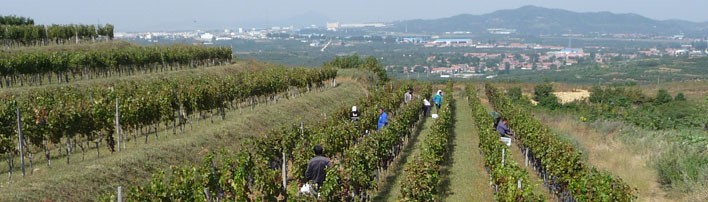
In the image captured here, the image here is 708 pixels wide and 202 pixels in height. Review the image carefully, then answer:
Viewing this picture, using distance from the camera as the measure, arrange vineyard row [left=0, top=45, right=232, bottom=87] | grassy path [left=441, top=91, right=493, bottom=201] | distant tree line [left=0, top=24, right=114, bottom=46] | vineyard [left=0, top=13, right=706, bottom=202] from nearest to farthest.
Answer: vineyard [left=0, top=13, right=706, bottom=202], grassy path [left=441, top=91, right=493, bottom=201], vineyard row [left=0, top=45, right=232, bottom=87], distant tree line [left=0, top=24, right=114, bottom=46]

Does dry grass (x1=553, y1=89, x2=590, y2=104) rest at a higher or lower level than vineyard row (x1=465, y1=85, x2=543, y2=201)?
lower

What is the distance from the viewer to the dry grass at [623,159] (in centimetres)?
1689

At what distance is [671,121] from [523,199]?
18885mm

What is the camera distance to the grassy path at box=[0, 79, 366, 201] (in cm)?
1317

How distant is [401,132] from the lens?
21375 mm

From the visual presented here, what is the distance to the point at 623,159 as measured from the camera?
1991cm

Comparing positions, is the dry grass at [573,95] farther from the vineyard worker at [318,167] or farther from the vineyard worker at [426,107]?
the vineyard worker at [318,167]

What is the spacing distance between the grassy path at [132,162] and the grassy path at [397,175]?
17.3ft

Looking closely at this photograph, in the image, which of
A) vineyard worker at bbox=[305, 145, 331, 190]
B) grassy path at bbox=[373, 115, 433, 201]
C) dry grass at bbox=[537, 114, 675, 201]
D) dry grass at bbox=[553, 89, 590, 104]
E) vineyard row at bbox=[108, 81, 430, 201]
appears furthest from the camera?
dry grass at bbox=[553, 89, 590, 104]

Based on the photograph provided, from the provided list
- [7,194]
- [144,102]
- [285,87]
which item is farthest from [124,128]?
[285,87]

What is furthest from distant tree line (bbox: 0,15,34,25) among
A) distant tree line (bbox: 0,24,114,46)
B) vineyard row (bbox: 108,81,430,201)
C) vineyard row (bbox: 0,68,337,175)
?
vineyard row (bbox: 108,81,430,201)

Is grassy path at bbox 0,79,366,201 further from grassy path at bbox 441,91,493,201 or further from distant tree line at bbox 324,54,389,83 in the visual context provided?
distant tree line at bbox 324,54,389,83

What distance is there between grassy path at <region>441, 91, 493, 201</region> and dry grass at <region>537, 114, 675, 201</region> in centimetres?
367

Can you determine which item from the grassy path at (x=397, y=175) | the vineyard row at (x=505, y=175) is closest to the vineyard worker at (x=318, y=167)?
the grassy path at (x=397, y=175)
